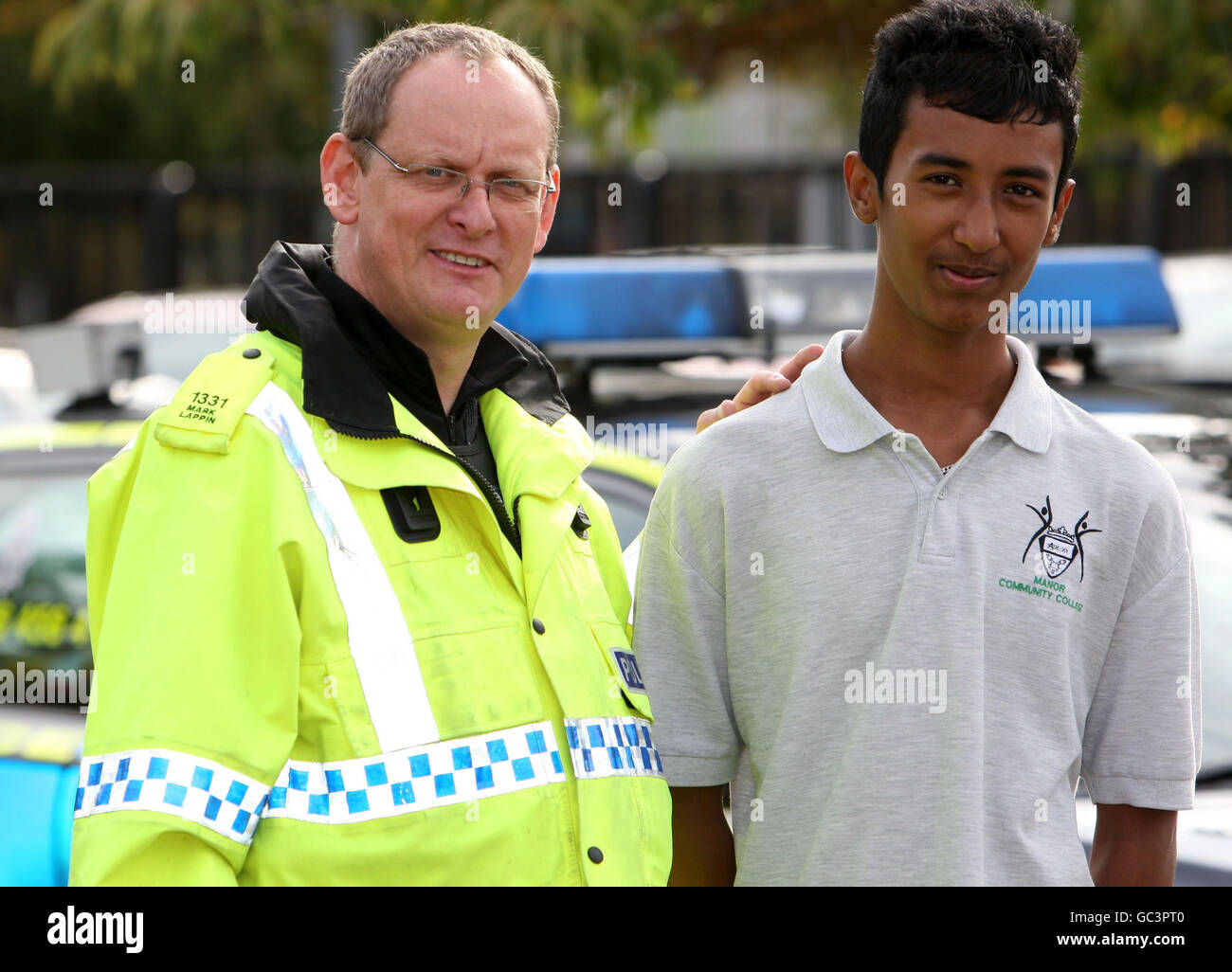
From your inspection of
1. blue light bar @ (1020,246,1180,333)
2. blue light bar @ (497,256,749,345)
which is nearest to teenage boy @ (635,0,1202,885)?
blue light bar @ (497,256,749,345)

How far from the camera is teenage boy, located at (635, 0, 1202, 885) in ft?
6.58

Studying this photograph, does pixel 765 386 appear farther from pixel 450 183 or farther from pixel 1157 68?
pixel 1157 68

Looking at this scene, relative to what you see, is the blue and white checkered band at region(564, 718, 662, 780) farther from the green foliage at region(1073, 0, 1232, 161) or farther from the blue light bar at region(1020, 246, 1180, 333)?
the green foliage at region(1073, 0, 1232, 161)

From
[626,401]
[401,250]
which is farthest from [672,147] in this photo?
[401,250]

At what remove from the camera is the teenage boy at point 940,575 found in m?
2.01

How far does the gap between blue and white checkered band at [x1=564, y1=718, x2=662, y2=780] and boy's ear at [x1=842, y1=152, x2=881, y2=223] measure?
77cm

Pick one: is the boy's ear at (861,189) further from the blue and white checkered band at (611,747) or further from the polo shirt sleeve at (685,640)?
the blue and white checkered band at (611,747)

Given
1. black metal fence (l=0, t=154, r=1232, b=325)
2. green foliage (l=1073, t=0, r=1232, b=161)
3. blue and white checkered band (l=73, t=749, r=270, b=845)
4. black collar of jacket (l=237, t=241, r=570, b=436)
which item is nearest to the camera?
blue and white checkered band (l=73, t=749, r=270, b=845)

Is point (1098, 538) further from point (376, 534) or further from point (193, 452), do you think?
point (193, 452)

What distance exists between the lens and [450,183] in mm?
2133

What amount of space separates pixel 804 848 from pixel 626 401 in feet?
7.21

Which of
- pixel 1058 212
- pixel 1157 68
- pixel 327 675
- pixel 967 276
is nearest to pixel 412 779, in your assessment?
pixel 327 675

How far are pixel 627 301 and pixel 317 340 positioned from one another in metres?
1.84

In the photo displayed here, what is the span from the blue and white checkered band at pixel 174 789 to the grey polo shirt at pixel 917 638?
0.62 meters
